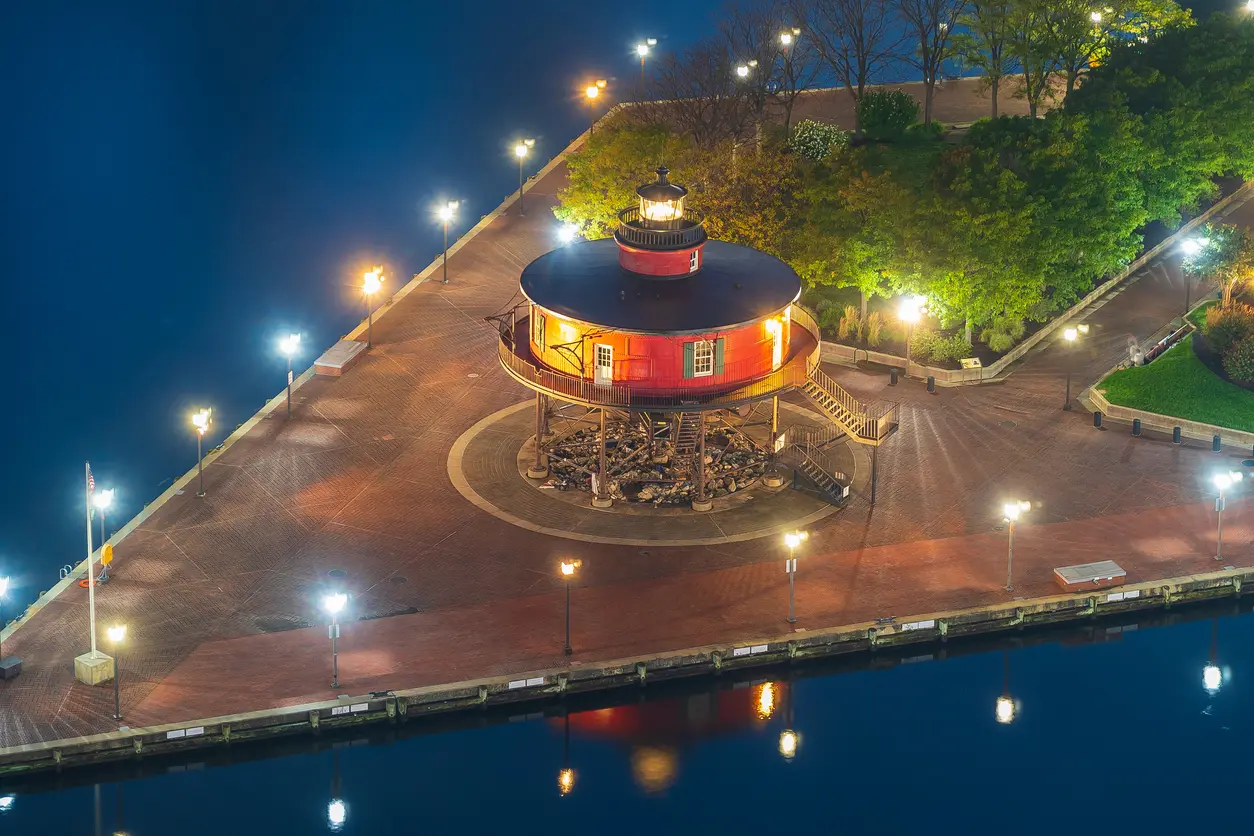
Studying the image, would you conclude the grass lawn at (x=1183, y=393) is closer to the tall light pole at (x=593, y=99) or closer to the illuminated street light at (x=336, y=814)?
the tall light pole at (x=593, y=99)

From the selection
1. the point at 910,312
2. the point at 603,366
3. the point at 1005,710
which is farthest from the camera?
the point at 910,312

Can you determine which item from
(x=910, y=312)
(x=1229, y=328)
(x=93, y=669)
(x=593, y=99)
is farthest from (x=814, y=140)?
(x=93, y=669)

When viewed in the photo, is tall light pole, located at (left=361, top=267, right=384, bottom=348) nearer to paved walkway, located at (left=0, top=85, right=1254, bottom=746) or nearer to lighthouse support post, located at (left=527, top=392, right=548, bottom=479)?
paved walkway, located at (left=0, top=85, right=1254, bottom=746)

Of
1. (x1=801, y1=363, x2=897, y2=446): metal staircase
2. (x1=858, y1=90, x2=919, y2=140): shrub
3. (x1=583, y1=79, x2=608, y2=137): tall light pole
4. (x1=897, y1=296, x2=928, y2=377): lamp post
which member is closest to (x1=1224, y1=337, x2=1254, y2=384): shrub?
(x1=897, y1=296, x2=928, y2=377): lamp post

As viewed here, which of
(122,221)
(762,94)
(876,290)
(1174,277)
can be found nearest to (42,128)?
(122,221)

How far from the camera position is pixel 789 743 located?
90812mm

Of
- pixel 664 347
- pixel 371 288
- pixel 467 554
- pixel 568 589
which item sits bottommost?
pixel 568 589

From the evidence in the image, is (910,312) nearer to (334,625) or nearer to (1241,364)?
(1241,364)

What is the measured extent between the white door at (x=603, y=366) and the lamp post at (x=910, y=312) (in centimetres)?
2069

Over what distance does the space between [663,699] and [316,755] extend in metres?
14.6

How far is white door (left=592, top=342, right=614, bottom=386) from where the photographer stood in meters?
101

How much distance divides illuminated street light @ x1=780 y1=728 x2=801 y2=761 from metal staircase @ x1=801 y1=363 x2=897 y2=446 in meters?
18.4

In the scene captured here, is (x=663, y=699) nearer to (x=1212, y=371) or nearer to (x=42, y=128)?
(x=1212, y=371)

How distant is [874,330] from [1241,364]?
19562 millimetres
